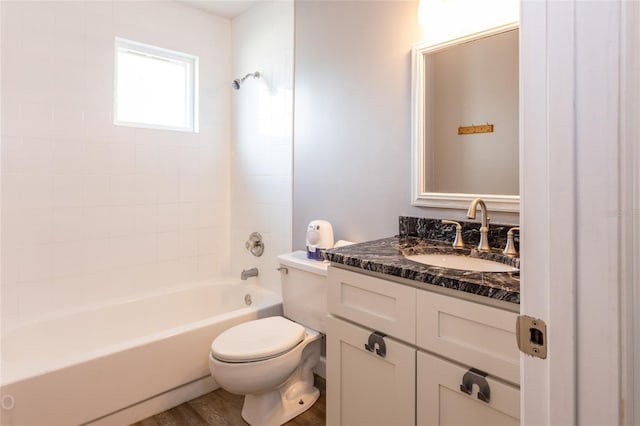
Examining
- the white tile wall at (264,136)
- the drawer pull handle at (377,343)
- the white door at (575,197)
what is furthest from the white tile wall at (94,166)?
the white door at (575,197)

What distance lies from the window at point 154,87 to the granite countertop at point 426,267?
185 centimetres

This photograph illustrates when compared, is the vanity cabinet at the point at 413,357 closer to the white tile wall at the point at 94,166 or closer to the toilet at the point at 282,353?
the toilet at the point at 282,353

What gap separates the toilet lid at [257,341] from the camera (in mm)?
1599

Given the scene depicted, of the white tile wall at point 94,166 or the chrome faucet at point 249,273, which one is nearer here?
the white tile wall at point 94,166

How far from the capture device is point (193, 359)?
197 centimetres

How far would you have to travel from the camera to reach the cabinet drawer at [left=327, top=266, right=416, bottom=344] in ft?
3.90

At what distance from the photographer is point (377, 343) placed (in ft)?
4.16

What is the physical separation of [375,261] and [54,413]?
1493 mm

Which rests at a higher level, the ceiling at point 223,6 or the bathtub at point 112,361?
the ceiling at point 223,6

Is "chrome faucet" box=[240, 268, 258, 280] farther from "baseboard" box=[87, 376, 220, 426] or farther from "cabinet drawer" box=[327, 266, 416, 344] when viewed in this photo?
"cabinet drawer" box=[327, 266, 416, 344]

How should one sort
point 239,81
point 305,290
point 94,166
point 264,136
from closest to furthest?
point 305,290 → point 94,166 → point 264,136 → point 239,81

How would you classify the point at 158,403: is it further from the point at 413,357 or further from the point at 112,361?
the point at 413,357

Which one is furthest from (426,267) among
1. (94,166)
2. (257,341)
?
(94,166)

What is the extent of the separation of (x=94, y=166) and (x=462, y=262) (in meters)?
2.17
